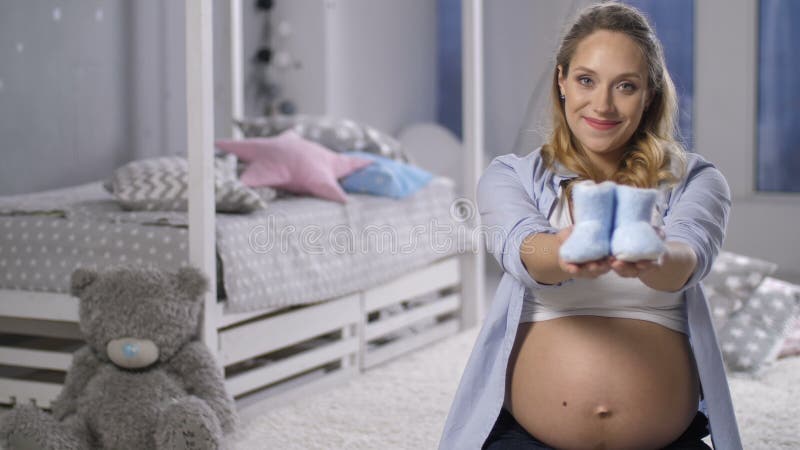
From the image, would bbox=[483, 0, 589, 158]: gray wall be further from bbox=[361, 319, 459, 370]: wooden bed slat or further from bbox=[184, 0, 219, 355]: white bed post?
bbox=[184, 0, 219, 355]: white bed post

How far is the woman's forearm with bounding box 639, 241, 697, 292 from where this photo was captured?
44.2 inches

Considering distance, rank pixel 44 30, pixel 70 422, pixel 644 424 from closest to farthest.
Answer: pixel 644 424, pixel 70 422, pixel 44 30

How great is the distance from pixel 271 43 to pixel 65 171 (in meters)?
1.22

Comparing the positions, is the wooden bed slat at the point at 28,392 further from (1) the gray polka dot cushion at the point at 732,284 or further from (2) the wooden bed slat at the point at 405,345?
(1) the gray polka dot cushion at the point at 732,284

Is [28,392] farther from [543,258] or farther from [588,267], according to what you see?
[588,267]

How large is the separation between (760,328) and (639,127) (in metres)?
1.58

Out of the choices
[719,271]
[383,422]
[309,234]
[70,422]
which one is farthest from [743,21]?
[70,422]

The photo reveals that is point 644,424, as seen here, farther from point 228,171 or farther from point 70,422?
point 228,171

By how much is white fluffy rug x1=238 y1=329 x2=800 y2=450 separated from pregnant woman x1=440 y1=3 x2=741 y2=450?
809 millimetres

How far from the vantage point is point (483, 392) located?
1.35m

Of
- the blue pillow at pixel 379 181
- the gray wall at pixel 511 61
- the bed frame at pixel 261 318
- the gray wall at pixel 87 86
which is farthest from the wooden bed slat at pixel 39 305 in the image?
the gray wall at pixel 511 61

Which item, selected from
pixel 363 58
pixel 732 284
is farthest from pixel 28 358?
pixel 363 58

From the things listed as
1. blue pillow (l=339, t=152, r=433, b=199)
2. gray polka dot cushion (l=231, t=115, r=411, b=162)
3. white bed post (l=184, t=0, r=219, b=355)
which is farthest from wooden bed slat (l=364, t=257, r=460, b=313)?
white bed post (l=184, t=0, r=219, b=355)

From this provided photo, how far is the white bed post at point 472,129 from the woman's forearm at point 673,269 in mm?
2038
